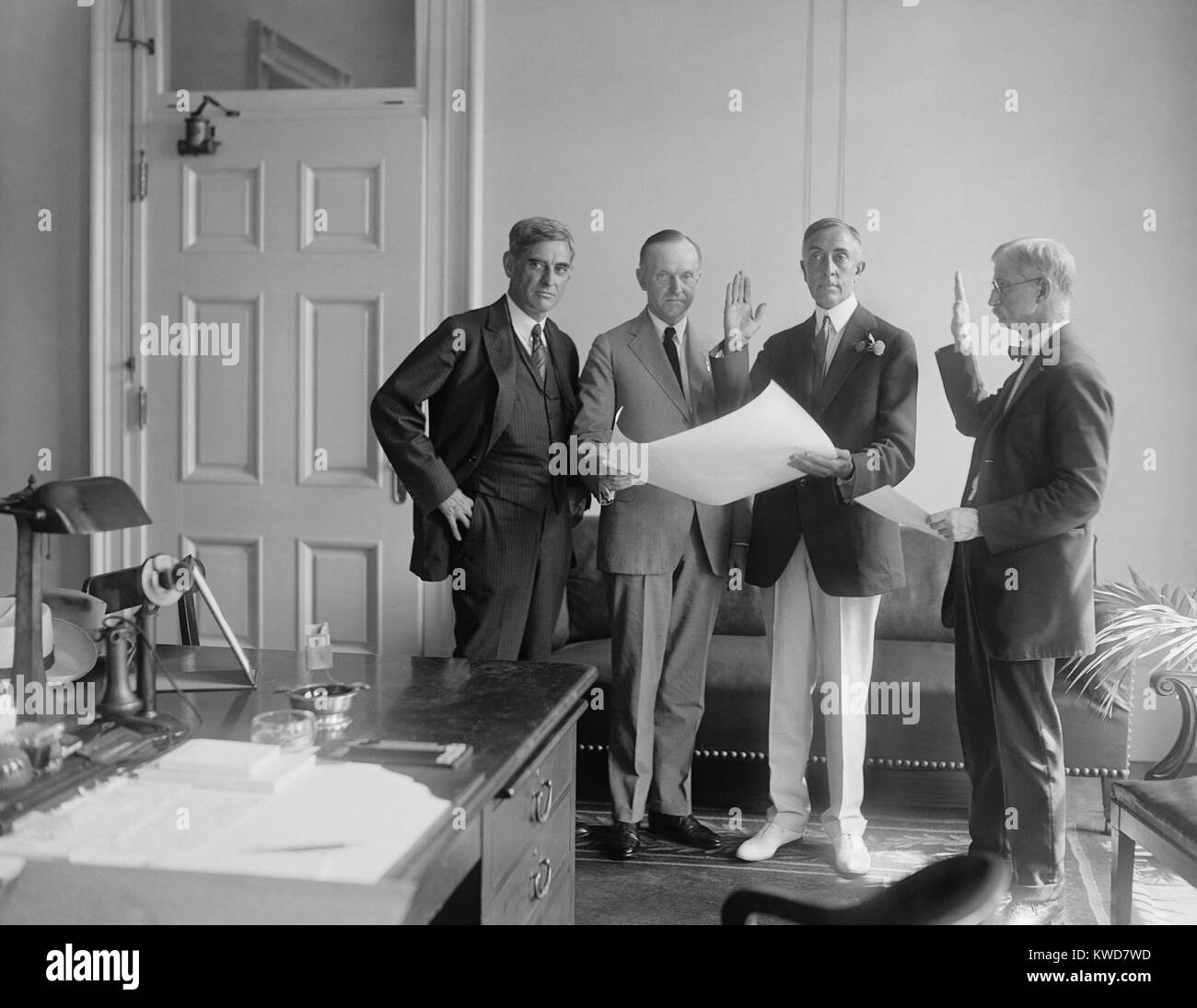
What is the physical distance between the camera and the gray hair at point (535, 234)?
289 cm

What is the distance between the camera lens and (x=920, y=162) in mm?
4012

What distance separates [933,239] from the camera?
4.03 metres

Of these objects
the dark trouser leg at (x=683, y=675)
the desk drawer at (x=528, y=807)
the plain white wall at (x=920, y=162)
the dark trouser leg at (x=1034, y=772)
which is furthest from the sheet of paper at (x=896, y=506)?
the plain white wall at (x=920, y=162)

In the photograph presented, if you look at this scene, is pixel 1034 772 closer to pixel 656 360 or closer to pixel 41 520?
pixel 656 360

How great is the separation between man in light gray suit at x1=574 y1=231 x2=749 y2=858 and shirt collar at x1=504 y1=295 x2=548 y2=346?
176 mm

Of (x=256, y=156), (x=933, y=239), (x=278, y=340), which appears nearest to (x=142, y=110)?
(x=256, y=156)

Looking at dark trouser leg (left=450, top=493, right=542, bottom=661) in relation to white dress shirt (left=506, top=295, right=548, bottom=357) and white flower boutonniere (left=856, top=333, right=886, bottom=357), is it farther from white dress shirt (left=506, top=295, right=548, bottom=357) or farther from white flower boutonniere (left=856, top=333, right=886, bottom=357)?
white flower boutonniere (left=856, top=333, right=886, bottom=357)

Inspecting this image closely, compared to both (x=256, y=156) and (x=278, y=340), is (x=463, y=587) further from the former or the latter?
(x=256, y=156)

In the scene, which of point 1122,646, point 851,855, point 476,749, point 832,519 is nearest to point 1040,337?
point 832,519

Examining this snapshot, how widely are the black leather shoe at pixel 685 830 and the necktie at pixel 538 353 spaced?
126 cm

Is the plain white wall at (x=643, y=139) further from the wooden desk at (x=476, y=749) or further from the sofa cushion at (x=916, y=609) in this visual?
the wooden desk at (x=476, y=749)

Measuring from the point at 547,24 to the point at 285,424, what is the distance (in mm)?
1806

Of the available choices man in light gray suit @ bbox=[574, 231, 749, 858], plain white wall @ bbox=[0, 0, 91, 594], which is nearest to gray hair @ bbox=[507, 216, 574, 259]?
man in light gray suit @ bbox=[574, 231, 749, 858]

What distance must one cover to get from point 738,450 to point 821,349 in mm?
469
